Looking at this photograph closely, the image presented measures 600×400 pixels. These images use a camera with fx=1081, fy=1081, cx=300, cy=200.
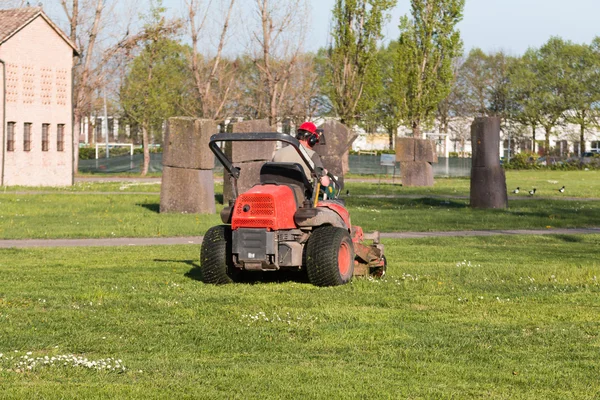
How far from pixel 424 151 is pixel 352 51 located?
1992cm

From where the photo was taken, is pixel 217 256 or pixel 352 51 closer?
pixel 217 256

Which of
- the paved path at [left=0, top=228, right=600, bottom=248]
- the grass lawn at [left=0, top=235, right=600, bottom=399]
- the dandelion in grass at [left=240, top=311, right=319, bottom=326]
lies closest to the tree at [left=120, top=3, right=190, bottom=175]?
the paved path at [left=0, top=228, right=600, bottom=248]

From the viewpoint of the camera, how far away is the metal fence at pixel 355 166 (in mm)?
71375

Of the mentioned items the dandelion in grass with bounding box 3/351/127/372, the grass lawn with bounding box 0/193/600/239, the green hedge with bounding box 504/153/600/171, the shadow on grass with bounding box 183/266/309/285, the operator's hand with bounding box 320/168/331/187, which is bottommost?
the dandelion in grass with bounding box 3/351/127/372

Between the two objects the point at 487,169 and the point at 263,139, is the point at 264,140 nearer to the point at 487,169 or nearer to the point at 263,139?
the point at 263,139

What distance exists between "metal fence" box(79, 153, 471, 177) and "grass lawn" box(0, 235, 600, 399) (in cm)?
5519

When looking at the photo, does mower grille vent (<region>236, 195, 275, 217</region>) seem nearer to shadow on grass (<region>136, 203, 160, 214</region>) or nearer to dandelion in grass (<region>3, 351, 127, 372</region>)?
dandelion in grass (<region>3, 351, 127, 372</region>)

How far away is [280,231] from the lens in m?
12.4

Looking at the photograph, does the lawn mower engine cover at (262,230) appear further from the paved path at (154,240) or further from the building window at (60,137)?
the building window at (60,137)

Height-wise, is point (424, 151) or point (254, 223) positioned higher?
point (424, 151)

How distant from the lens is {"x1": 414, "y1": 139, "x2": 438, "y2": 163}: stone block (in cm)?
4747

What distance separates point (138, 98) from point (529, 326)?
57593 millimetres

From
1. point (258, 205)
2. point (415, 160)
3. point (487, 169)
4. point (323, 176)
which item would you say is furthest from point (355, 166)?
point (258, 205)

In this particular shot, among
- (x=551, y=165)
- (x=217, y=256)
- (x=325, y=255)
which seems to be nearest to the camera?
(x=325, y=255)
